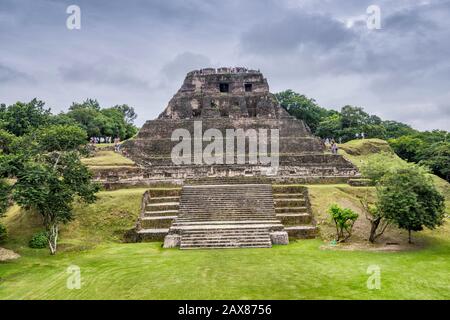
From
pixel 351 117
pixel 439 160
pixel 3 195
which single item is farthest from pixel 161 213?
pixel 351 117

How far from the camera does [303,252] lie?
40.9 ft

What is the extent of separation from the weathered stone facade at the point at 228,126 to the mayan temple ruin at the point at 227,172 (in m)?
0.06

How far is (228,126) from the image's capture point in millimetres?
28703

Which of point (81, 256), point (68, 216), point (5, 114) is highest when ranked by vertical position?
point (5, 114)

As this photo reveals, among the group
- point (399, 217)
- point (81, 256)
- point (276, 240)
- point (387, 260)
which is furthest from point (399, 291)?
point (81, 256)

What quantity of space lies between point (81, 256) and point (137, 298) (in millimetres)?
5457

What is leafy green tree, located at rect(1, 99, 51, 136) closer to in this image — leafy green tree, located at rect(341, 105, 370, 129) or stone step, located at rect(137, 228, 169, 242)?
stone step, located at rect(137, 228, 169, 242)

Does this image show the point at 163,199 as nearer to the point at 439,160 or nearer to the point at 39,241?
the point at 39,241

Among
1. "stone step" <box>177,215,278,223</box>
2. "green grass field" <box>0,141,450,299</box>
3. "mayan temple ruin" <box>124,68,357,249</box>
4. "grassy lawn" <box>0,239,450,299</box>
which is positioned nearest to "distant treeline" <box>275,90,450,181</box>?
"mayan temple ruin" <box>124,68,357,249</box>

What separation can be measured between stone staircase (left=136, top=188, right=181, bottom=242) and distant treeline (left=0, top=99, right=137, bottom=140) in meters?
13.3

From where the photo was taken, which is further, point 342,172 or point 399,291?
point 342,172

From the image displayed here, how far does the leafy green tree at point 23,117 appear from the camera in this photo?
111 ft

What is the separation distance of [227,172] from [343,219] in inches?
324

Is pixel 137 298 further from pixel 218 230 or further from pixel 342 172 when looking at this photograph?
pixel 342 172
